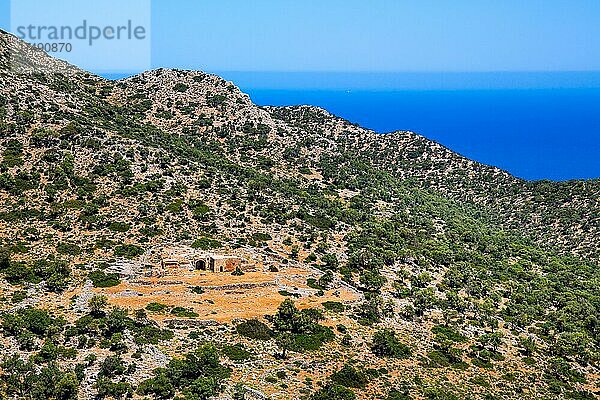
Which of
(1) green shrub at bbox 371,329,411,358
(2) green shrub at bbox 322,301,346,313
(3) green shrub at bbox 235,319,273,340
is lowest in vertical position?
(1) green shrub at bbox 371,329,411,358

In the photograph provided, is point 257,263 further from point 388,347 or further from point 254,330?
point 388,347

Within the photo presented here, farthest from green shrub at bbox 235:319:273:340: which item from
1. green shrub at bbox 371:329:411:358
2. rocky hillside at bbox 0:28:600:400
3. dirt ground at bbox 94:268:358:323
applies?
green shrub at bbox 371:329:411:358

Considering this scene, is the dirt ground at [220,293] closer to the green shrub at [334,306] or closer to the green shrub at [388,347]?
the green shrub at [334,306]

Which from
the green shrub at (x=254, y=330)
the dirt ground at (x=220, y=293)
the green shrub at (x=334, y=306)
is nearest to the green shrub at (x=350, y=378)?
the green shrub at (x=254, y=330)

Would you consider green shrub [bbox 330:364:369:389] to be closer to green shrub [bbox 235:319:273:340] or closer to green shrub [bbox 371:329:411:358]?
green shrub [bbox 371:329:411:358]

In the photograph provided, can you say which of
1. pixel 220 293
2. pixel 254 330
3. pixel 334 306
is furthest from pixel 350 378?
pixel 220 293

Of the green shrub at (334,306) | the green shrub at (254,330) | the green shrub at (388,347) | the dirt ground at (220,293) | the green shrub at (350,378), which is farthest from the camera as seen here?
the green shrub at (334,306)

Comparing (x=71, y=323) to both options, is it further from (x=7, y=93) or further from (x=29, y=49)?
(x=29, y=49)

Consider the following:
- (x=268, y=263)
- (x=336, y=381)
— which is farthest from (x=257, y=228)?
(x=336, y=381)
